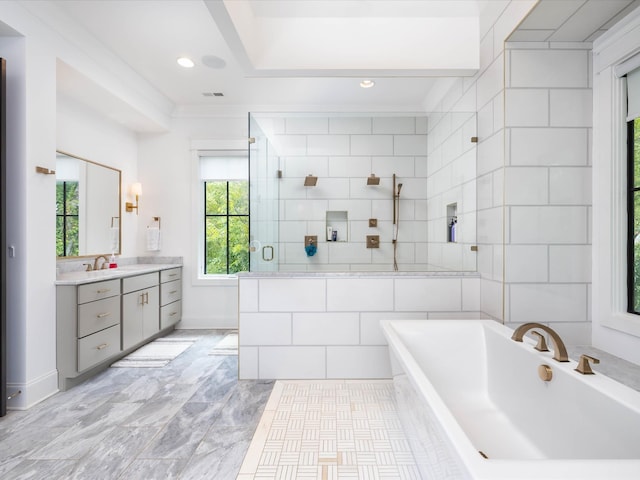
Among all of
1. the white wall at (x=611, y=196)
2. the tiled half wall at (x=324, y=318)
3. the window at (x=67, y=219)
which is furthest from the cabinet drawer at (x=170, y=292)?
the white wall at (x=611, y=196)

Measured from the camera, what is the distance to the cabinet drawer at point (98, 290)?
8.27ft

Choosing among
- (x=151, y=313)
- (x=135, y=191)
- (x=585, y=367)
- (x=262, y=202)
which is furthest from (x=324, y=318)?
(x=135, y=191)

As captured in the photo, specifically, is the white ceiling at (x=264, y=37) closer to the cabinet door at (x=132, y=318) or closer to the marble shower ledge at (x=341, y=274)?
the marble shower ledge at (x=341, y=274)

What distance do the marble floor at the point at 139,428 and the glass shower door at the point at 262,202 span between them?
935mm

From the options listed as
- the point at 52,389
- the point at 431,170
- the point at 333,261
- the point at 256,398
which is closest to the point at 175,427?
the point at 256,398

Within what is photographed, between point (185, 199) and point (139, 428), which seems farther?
point (185, 199)

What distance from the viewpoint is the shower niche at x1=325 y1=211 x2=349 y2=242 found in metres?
2.92

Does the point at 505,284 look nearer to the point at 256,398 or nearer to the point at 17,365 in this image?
the point at 256,398

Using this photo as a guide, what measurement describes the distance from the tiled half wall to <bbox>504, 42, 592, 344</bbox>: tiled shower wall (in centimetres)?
46

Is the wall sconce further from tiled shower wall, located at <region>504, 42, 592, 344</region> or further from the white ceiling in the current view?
tiled shower wall, located at <region>504, 42, 592, 344</region>

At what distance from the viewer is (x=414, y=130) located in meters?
3.03

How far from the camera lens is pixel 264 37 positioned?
258 cm

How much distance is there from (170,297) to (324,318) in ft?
7.04

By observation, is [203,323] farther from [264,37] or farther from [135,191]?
[264,37]
